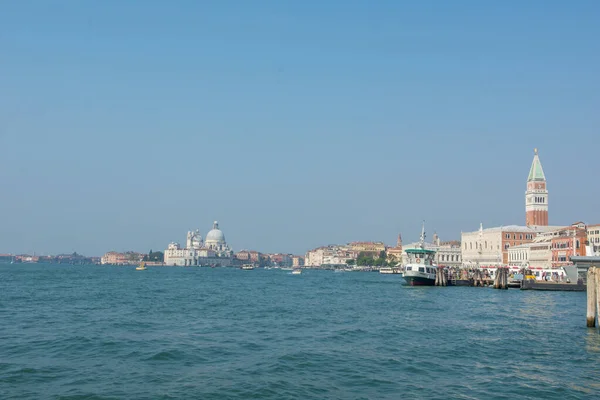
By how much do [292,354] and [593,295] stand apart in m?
13.3

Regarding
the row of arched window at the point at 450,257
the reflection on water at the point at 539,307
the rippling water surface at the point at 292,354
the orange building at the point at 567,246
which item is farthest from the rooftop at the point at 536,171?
the rippling water surface at the point at 292,354

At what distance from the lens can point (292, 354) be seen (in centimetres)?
1825

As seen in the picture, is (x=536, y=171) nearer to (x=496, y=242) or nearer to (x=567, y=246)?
(x=496, y=242)

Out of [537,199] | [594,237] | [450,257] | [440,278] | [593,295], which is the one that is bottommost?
[440,278]

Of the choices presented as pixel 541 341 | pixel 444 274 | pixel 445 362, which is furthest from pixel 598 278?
pixel 444 274

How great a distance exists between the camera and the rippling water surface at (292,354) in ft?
46.6

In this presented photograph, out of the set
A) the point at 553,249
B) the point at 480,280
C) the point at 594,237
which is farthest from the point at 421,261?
the point at 594,237

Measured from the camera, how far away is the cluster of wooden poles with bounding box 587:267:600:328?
24.2 metres

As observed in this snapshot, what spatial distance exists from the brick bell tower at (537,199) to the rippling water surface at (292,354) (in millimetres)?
82181

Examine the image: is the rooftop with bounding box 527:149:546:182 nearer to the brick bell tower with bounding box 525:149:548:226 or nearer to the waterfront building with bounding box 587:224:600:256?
the brick bell tower with bounding box 525:149:548:226

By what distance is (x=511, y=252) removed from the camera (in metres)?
92.2

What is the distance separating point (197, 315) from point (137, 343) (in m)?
8.77

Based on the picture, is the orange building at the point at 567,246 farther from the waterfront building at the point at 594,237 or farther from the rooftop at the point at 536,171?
the rooftop at the point at 536,171

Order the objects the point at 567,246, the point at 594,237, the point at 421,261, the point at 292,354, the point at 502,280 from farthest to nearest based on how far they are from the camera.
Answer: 1. the point at 567,246
2. the point at 594,237
3. the point at 421,261
4. the point at 502,280
5. the point at 292,354
